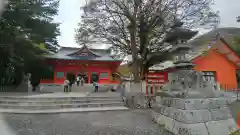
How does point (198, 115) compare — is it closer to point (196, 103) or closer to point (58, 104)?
point (196, 103)

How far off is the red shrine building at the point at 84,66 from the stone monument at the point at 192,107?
1313cm

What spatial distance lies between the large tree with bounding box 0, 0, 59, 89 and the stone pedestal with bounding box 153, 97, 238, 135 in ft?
39.4

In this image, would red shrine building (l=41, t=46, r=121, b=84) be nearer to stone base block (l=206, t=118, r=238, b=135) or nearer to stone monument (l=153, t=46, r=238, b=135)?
stone monument (l=153, t=46, r=238, b=135)

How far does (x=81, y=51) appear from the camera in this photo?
64.2 feet

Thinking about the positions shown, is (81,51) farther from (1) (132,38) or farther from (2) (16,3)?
(1) (132,38)

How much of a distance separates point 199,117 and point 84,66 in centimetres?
1637

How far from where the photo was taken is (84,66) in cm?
1925

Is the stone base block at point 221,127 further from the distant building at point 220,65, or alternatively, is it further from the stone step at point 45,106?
the distant building at point 220,65

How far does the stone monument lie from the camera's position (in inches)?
171

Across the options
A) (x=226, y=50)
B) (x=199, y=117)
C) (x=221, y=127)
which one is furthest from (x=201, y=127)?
(x=226, y=50)

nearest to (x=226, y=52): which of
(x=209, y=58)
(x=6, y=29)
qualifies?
(x=209, y=58)

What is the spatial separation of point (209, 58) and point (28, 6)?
16708 mm

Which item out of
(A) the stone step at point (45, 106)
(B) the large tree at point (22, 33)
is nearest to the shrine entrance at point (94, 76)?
(B) the large tree at point (22, 33)

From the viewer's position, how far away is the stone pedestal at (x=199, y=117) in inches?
169
